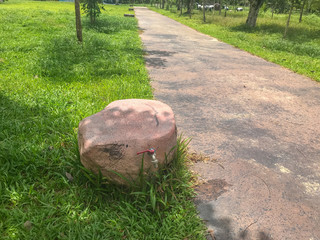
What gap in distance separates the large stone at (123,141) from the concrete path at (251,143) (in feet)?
2.31

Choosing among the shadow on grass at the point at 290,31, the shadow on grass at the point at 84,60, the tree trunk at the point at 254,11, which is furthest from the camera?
the tree trunk at the point at 254,11

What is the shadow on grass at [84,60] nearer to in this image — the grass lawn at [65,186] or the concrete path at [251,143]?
the grass lawn at [65,186]

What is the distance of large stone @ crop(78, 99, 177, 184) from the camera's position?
2.50 meters

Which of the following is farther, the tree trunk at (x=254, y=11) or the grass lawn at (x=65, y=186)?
the tree trunk at (x=254, y=11)

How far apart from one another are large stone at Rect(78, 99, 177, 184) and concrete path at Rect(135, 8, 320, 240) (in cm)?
70

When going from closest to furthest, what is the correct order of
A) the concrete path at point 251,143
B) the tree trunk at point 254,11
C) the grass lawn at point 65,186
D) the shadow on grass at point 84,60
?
the grass lawn at point 65,186 < the concrete path at point 251,143 < the shadow on grass at point 84,60 < the tree trunk at point 254,11

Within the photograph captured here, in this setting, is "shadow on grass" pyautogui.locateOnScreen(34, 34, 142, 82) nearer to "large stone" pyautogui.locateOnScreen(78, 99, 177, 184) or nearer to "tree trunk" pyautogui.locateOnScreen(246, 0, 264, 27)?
"large stone" pyautogui.locateOnScreen(78, 99, 177, 184)

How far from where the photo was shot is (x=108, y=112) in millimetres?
Result: 3018

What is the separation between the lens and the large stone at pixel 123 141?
8.20 ft

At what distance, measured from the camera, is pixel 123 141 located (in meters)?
2.51

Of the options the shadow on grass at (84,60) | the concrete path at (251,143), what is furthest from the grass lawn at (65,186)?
the shadow on grass at (84,60)

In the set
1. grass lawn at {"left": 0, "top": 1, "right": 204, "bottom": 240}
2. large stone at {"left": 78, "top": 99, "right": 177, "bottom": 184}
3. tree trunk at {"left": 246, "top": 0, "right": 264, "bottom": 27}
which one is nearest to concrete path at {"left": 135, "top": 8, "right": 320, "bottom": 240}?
grass lawn at {"left": 0, "top": 1, "right": 204, "bottom": 240}

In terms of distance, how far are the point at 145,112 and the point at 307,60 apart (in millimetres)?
8738

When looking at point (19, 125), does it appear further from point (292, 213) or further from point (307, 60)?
point (307, 60)
